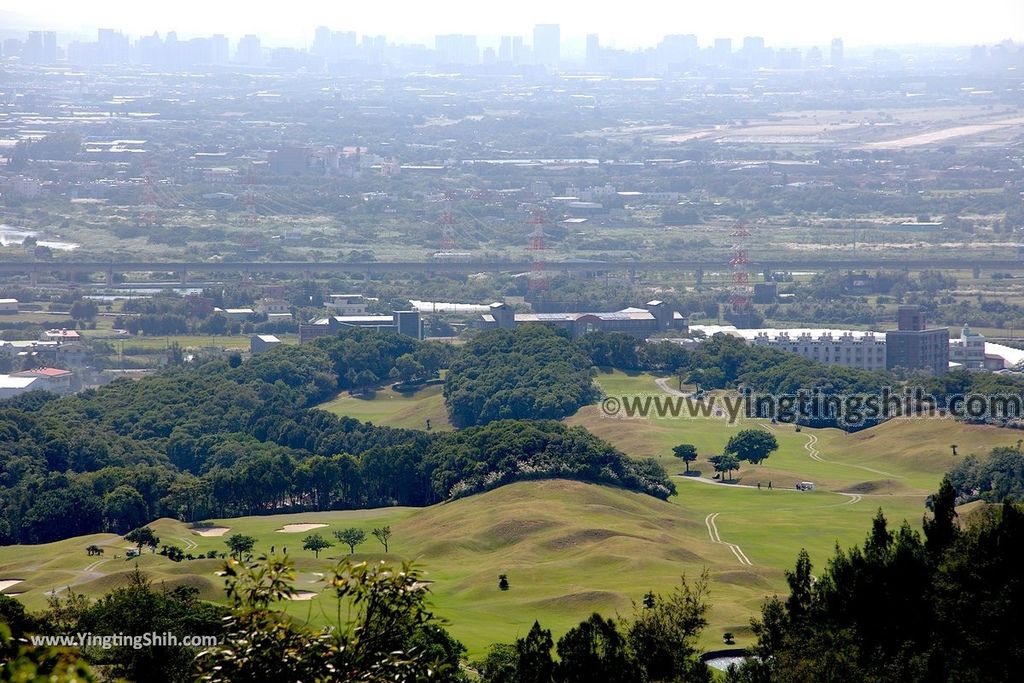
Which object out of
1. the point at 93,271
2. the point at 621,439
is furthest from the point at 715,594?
the point at 93,271

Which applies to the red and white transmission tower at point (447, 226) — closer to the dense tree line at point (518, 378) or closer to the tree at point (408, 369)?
the tree at point (408, 369)

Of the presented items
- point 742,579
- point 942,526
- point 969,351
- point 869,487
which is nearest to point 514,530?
point 742,579

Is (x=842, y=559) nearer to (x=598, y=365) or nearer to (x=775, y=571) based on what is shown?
(x=775, y=571)

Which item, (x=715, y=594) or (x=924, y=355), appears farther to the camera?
(x=924, y=355)

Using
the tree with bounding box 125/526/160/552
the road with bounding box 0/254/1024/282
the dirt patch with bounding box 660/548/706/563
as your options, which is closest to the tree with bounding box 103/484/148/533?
the tree with bounding box 125/526/160/552

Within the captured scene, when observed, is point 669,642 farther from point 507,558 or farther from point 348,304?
point 348,304

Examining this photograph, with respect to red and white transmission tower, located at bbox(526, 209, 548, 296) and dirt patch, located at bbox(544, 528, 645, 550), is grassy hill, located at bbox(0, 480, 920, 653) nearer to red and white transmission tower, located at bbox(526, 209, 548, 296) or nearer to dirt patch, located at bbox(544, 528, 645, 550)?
dirt patch, located at bbox(544, 528, 645, 550)
